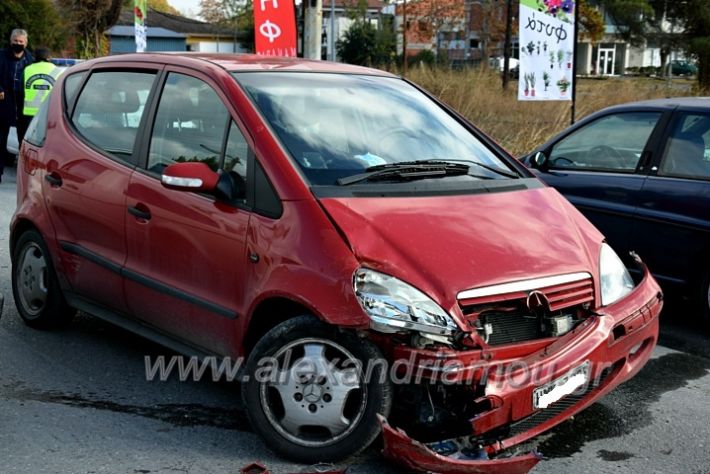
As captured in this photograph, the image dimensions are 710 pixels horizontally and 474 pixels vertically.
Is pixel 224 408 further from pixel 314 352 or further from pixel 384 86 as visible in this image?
pixel 384 86

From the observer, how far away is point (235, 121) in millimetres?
4457

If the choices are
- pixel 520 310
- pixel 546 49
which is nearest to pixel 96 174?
pixel 520 310

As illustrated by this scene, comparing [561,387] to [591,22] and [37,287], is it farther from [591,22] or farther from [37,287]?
[591,22]

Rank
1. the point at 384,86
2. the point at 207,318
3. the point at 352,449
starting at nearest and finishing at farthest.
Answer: the point at 352,449 < the point at 207,318 < the point at 384,86

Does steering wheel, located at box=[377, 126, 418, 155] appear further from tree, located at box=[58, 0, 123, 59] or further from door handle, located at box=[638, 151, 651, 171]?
tree, located at box=[58, 0, 123, 59]

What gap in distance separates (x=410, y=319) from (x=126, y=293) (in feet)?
6.55

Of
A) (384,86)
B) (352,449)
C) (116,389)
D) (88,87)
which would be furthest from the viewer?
(88,87)

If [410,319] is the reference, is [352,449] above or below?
below

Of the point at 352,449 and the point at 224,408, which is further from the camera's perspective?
the point at 224,408

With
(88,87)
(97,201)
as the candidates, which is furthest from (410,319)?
(88,87)

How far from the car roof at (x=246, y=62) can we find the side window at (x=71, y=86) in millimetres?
397

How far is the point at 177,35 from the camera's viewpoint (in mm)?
77250

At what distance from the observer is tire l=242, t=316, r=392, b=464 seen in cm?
374

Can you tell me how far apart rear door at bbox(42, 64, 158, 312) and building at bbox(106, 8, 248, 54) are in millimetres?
67375
